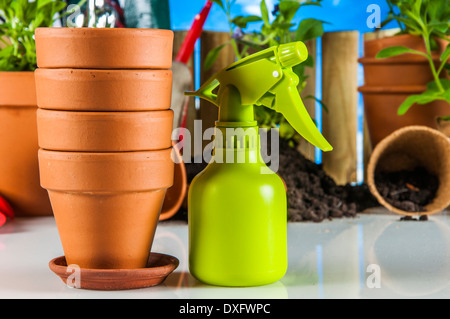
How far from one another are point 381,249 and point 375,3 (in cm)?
80

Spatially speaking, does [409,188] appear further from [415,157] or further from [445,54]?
[445,54]

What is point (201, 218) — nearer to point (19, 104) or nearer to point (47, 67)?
point (47, 67)

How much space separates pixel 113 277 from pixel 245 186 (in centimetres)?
18

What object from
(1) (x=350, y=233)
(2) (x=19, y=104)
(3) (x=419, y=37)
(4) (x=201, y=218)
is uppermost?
(3) (x=419, y=37)

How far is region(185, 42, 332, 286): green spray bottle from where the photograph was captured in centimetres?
74

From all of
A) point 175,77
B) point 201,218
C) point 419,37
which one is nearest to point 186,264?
point 201,218

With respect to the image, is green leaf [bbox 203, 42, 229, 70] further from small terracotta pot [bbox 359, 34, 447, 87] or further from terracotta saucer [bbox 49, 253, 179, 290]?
terracotta saucer [bbox 49, 253, 179, 290]

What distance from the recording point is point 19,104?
1.22m

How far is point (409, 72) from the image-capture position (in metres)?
1.41

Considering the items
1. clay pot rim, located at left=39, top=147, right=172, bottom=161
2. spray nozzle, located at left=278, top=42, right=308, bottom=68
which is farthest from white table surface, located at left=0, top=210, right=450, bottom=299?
spray nozzle, located at left=278, top=42, right=308, bottom=68

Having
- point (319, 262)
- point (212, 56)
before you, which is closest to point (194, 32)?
point (212, 56)

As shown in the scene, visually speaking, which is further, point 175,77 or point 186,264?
point 175,77

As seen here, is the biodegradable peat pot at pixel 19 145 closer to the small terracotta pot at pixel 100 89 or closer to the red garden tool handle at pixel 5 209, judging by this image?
the red garden tool handle at pixel 5 209

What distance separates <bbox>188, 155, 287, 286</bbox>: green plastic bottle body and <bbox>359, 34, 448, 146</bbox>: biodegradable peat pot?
0.74 metres
